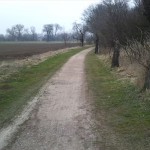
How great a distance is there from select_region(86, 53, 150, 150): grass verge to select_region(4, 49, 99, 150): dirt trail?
618 mm

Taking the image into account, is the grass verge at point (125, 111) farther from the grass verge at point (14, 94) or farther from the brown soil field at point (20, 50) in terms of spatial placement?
the brown soil field at point (20, 50)

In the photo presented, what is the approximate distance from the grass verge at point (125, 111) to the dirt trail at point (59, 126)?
2.03 feet

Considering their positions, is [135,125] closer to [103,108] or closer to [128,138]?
[128,138]

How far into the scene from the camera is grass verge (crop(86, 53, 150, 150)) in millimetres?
9545

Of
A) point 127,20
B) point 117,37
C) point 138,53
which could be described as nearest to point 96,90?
point 138,53

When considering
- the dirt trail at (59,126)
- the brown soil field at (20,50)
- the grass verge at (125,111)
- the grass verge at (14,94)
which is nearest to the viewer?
the dirt trail at (59,126)

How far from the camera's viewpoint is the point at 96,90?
17891 millimetres

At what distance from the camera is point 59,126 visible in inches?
424

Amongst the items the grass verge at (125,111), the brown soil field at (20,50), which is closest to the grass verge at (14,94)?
the grass verge at (125,111)

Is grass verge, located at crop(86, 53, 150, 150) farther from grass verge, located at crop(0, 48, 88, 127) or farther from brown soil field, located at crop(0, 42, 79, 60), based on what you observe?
brown soil field, located at crop(0, 42, 79, 60)

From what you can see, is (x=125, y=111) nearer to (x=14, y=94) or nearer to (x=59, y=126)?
(x=59, y=126)

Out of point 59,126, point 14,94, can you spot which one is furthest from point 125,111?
point 14,94

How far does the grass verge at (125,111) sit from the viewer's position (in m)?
9.55

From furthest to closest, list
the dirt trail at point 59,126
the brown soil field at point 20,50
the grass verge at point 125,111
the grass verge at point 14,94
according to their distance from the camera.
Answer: the brown soil field at point 20,50 → the grass verge at point 14,94 → the grass verge at point 125,111 → the dirt trail at point 59,126
